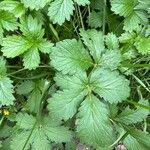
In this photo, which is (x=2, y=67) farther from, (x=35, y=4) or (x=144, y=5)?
(x=144, y=5)

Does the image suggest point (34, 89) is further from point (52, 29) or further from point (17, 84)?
point (52, 29)

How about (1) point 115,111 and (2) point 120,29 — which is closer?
(1) point 115,111

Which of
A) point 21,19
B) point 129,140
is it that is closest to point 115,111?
point 129,140

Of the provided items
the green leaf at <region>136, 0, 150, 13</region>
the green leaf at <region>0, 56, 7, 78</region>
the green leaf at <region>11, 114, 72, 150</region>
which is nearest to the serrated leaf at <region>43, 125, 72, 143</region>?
the green leaf at <region>11, 114, 72, 150</region>

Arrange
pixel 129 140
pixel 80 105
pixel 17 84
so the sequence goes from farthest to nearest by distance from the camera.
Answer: pixel 17 84 → pixel 129 140 → pixel 80 105

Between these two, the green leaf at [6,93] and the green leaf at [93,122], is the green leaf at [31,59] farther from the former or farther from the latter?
the green leaf at [93,122]

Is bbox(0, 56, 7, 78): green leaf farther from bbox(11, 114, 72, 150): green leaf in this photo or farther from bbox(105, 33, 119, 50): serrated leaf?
bbox(105, 33, 119, 50): serrated leaf

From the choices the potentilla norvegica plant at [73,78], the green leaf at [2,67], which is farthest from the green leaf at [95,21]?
the green leaf at [2,67]
